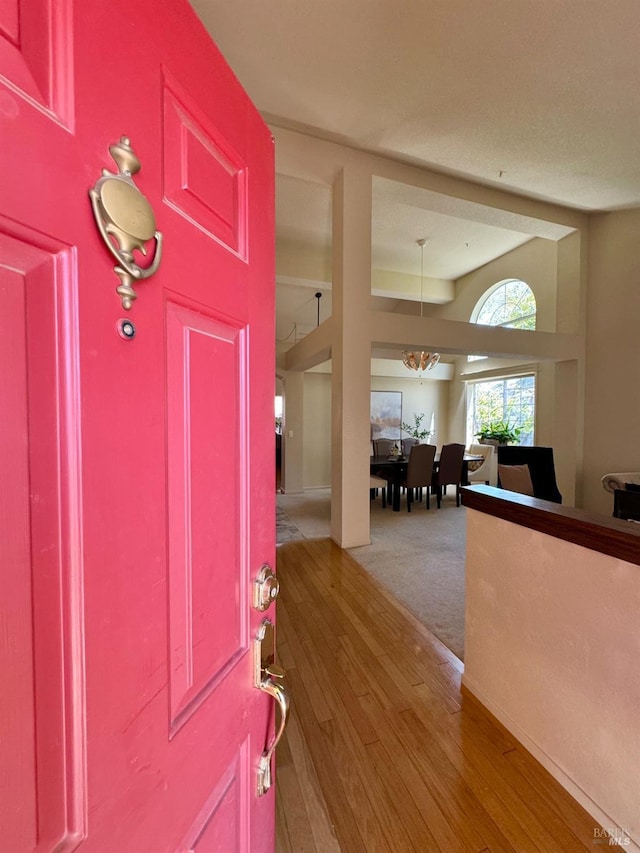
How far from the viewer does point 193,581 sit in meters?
0.52

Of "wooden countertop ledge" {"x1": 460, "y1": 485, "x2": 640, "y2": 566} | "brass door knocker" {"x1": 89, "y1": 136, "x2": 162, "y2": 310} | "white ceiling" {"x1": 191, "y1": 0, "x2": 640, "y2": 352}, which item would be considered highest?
"white ceiling" {"x1": 191, "y1": 0, "x2": 640, "y2": 352}

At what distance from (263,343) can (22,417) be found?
0.50m

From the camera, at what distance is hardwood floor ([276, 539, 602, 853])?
3.69 ft

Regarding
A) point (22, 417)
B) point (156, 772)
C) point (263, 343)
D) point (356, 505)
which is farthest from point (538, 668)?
point (356, 505)

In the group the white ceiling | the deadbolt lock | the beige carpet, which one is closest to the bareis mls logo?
the beige carpet

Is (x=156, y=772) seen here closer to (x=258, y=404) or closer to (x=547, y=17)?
(x=258, y=404)

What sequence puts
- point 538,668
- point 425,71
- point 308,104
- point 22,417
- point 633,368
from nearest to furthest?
point 22,417
point 538,668
point 425,71
point 308,104
point 633,368

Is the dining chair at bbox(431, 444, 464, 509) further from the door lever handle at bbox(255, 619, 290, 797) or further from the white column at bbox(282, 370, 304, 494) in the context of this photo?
the door lever handle at bbox(255, 619, 290, 797)

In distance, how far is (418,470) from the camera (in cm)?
510

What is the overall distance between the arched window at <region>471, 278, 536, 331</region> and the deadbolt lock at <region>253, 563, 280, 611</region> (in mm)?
5839

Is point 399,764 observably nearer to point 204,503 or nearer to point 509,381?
point 204,503

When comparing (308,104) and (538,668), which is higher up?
(308,104)

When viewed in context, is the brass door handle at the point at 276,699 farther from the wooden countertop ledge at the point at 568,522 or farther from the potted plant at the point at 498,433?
the potted plant at the point at 498,433

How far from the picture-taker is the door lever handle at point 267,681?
67 cm
